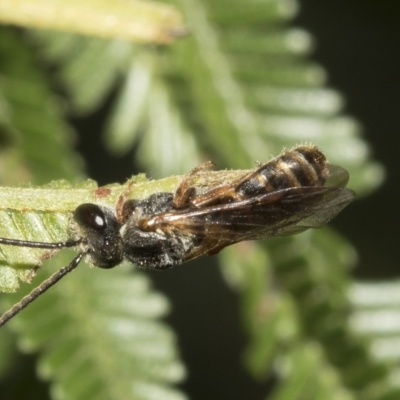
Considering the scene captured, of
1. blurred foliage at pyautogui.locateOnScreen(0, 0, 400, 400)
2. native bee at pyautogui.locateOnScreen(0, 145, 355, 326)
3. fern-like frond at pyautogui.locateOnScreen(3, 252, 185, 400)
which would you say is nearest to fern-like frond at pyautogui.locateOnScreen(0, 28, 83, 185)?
blurred foliage at pyautogui.locateOnScreen(0, 0, 400, 400)

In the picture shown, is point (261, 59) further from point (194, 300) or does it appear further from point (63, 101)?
point (194, 300)

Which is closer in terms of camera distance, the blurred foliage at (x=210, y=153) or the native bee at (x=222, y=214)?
the native bee at (x=222, y=214)

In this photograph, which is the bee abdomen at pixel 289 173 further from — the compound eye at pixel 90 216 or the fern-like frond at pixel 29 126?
the fern-like frond at pixel 29 126

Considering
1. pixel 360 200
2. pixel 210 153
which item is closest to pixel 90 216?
pixel 210 153

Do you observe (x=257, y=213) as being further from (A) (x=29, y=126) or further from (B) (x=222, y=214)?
(A) (x=29, y=126)

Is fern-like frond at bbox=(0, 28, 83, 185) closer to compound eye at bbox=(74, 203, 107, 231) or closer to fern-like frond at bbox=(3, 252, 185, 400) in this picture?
fern-like frond at bbox=(3, 252, 185, 400)

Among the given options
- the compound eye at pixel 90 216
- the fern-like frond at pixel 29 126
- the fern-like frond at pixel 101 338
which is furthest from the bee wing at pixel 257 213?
the fern-like frond at pixel 29 126
